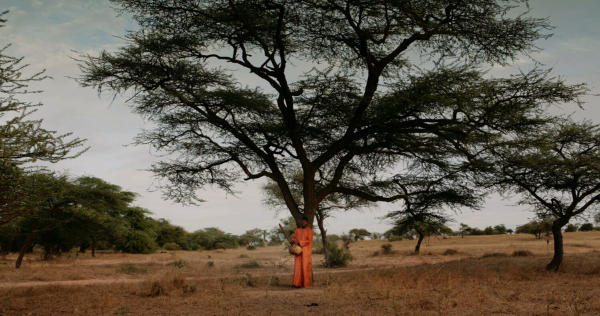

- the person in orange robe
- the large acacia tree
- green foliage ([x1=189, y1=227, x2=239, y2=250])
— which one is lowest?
green foliage ([x1=189, y1=227, x2=239, y2=250])

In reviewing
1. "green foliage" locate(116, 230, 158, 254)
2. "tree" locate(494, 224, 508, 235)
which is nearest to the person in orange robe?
"green foliage" locate(116, 230, 158, 254)

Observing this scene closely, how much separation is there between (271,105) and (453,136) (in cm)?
551

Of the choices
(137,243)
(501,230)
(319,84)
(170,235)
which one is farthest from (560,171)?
(501,230)

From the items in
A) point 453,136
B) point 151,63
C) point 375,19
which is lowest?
point 453,136

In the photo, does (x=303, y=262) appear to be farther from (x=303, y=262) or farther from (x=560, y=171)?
(x=560, y=171)

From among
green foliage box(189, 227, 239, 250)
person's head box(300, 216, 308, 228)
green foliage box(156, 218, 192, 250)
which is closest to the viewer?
person's head box(300, 216, 308, 228)

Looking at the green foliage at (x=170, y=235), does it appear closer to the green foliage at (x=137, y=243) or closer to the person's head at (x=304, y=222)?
the green foliage at (x=137, y=243)

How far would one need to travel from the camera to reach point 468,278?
37.7 feet

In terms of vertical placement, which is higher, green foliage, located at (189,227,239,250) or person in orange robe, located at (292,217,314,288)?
person in orange robe, located at (292,217,314,288)

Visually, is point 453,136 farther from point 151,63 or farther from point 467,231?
point 467,231

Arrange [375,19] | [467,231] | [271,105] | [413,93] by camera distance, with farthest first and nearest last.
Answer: [467,231], [271,105], [375,19], [413,93]

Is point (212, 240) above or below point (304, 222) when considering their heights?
below

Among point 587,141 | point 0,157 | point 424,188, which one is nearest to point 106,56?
point 0,157

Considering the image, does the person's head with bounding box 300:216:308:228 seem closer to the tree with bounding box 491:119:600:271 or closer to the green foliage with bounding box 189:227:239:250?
the tree with bounding box 491:119:600:271
